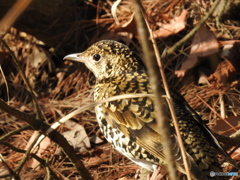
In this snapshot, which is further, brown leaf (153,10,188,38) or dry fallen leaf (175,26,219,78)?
brown leaf (153,10,188,38)

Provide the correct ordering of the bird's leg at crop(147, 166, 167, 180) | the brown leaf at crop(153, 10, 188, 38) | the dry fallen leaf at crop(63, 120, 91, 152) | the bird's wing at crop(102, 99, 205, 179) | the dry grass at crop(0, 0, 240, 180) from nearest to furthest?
1. the bird's wing at crop(102, 99, 205, 179)
2. the bird's leg at crop(147, 166, 167, 180)
3. the dry grass at crop(0, 0, 240, 180)
4. the dry fallen leaf at crop(63, 120, 91, 152)
5. the brown leaf at crop(153, 10, 188, 38)

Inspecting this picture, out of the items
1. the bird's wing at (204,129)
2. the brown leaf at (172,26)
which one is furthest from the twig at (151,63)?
the brown leaf at (172,26)

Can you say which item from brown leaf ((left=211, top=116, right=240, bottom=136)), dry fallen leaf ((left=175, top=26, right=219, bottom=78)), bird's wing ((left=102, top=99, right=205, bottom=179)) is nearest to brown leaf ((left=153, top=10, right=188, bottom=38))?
dry fallen leaf ((left=175, top=26, right=219, bottom=78))

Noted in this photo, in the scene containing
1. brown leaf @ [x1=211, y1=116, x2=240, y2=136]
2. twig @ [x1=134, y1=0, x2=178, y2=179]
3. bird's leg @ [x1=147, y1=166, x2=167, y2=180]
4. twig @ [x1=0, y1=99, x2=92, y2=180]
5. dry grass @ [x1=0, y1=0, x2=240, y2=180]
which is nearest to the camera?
twig @ [x1=134, y1=0, x2=178, y2=179]

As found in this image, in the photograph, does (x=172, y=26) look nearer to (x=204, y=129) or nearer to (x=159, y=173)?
(x=204, y=129)

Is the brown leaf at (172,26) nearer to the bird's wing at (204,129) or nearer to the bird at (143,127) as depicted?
the bird at (143,127)

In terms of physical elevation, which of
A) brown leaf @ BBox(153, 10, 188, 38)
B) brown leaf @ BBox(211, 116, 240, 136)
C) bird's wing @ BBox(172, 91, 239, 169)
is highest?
brown leaf @ BBox(153, 10, 188, 38)

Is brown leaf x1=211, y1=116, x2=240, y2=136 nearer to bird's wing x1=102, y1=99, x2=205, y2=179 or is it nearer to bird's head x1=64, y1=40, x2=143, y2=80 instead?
bird's head x1=64, y1=40, x2=143, y2=80

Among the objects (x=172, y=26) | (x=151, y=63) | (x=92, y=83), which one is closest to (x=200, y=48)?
(x=172, y=26)
